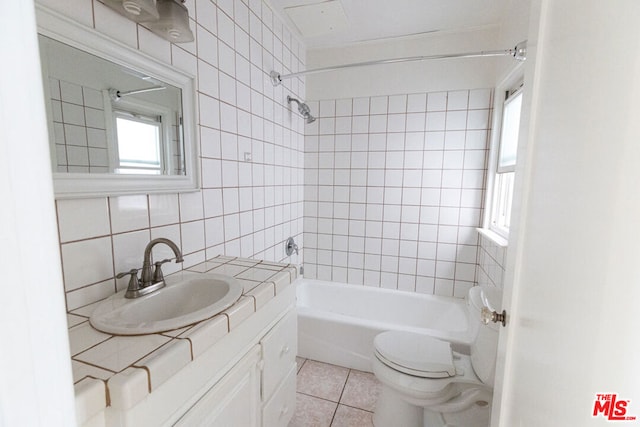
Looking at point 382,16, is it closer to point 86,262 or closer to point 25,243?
point 86,262

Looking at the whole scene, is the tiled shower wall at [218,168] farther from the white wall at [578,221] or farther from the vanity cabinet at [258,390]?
the white wall at [578,221]

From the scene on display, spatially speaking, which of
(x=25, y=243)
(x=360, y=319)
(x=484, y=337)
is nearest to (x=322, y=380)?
(x=360, y=319)

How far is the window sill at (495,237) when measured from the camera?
162 centimetres

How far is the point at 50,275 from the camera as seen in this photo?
11.3 inches

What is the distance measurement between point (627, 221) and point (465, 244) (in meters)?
1.97

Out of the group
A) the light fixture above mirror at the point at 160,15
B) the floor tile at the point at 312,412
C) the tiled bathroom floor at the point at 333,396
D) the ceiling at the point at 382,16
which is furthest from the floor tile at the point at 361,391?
the ceiling at the point at 382,16

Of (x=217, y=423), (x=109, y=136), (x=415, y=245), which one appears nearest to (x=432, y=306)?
(x=415, y=245)

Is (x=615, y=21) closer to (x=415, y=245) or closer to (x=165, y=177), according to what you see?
(x=165, y=177)

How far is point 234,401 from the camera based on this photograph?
0.88 m

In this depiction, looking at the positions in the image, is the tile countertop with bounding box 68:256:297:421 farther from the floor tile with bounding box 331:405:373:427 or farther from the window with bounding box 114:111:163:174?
the floor tile with bounding box 331:405:373:427

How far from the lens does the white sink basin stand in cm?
74

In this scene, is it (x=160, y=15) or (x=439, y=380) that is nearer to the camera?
(x=160, y=15)

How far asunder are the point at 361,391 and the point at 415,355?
0.60 metres

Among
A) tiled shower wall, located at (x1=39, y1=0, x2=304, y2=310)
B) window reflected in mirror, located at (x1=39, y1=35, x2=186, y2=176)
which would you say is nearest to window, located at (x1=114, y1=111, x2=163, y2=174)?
window reflected in mirror, located at (x1=39, y1=35, x2=186, y2=176)
